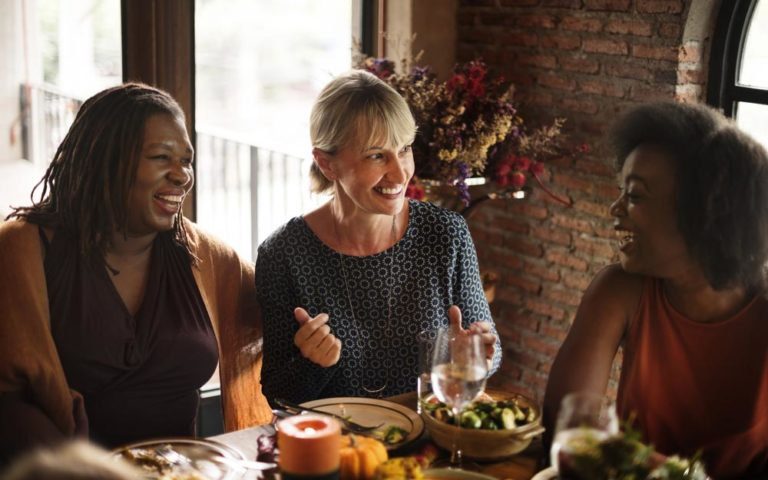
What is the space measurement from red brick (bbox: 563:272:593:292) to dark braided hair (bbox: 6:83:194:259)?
196 cm

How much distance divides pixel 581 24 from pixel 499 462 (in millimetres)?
2201

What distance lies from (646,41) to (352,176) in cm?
146

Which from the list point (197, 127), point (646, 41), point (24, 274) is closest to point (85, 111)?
point (24, 274)

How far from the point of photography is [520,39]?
12.4 feet

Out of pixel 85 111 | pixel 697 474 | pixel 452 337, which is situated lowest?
pixel 697 474

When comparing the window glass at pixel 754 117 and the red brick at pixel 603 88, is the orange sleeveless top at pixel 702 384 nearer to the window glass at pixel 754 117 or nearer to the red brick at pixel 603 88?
the window glass at pixel 754 117

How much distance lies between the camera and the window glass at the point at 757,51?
3146 mm

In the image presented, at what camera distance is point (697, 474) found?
1493 millimetres

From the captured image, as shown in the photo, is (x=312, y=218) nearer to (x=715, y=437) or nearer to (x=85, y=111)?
(x=85, y=111)

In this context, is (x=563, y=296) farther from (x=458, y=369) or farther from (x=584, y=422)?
(x=584, y=422)

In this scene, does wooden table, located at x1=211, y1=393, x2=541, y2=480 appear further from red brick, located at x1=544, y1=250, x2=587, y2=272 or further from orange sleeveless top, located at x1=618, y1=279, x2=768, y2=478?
red brick, located at x1=544, y1=250, x2=587, y2=272

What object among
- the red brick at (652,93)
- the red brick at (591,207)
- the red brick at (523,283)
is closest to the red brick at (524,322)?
the red brick at (523,283)

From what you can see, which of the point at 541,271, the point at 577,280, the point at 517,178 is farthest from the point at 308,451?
the point at 541,271

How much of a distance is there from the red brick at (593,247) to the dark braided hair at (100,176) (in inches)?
74.8
